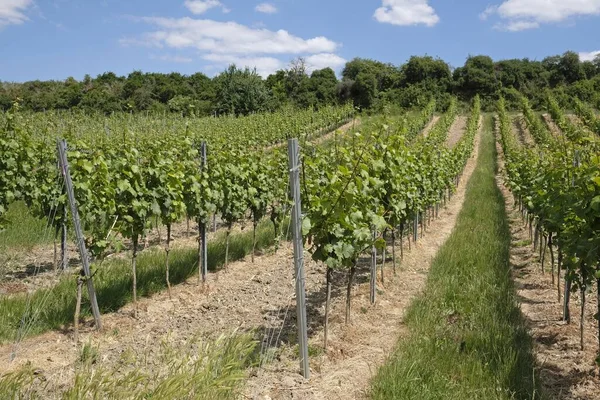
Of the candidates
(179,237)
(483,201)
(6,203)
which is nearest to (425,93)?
(483,201)

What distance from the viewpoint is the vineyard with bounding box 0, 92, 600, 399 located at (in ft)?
11.7

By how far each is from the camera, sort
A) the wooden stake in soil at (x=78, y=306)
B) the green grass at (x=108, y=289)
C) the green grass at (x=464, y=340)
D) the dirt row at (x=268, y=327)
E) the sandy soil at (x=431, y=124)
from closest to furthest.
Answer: the green grass at (x=464, y=340) → the dirt row at (x=268, y=327) → the wooden stake in soil at (x=78, y=306) → the green grass at (x=108, y=289) → the sandy soil at (x=431, y=124)

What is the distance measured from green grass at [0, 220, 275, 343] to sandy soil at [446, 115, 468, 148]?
71.4 ft

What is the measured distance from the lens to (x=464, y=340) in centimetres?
433

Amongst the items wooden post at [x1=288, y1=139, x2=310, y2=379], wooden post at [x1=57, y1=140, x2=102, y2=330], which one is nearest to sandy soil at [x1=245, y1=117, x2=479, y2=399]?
wooden post at [x1=288, y1=139, x2=310, y2=379]

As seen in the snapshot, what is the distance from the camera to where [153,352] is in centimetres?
432

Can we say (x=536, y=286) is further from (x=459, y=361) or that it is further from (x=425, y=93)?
(x=425, y=93)

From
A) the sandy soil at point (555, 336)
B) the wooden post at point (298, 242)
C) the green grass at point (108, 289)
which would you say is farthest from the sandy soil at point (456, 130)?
the wooden post at point (298, 242)

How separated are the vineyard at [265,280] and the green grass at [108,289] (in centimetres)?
3

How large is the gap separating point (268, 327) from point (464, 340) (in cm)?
196

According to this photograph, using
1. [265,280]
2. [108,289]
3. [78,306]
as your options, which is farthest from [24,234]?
[265,280]

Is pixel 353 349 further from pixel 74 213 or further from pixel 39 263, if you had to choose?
pixel 39 263

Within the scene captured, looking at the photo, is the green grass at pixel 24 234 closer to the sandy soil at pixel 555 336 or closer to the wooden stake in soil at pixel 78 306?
the wooden stake in soil at pixel 78 306

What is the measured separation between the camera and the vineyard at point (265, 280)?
3.55 m
